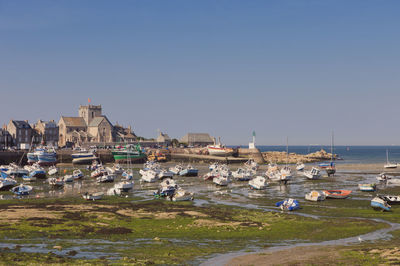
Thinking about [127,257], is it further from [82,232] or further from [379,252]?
[379,252]

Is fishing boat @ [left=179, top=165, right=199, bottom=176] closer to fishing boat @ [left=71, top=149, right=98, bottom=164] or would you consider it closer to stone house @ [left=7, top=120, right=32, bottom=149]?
fishing boat @ [left=71, top=149, right=98, bottom=164]

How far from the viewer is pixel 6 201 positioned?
54.8 meters

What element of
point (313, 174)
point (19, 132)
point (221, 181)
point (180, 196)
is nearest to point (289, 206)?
point (180, 196)

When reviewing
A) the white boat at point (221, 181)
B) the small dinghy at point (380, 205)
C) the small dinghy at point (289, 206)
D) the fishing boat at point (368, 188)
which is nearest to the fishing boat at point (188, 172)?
the white boat at point (221, 181)

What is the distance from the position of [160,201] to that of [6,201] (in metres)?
17.9

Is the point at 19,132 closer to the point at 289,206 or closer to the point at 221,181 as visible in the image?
the point at 221,181

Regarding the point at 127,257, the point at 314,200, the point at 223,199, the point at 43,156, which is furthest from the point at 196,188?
the point at 43,156

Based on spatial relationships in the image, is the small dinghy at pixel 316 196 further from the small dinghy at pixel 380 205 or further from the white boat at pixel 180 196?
the white boat at pixel 180 196

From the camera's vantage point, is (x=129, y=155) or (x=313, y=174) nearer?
(x=313, y=174)

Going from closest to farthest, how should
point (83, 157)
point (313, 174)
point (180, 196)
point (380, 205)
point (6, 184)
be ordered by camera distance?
point (380, 205)
point (180, 196)
point (6, 184)
point (313, 174)
point (83, 157)

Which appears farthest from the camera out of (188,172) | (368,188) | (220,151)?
(220,151)

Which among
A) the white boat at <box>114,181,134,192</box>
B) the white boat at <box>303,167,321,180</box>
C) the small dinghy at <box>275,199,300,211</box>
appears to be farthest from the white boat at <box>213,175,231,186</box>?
the small dinghy at <box>275,199,300,211</box>

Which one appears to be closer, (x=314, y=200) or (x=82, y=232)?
(x=82, y=232)

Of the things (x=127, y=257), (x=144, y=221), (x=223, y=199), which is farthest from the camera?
(x=223, y=199)
